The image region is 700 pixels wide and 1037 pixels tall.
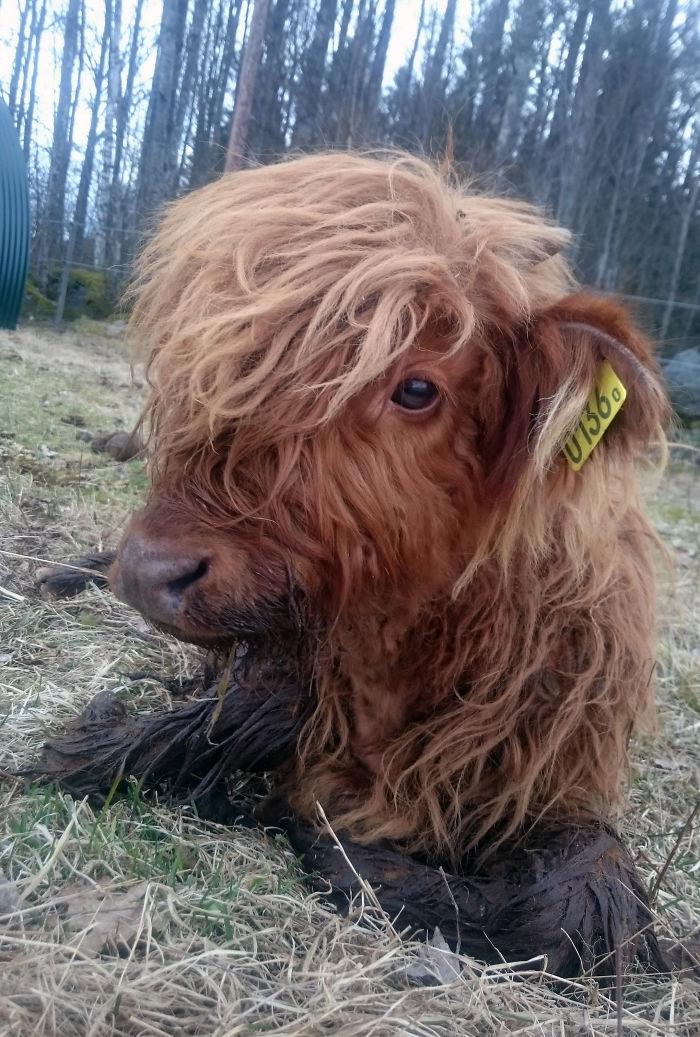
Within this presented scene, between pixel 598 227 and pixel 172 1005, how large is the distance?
250 inches

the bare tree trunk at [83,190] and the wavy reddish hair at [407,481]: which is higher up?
the bare tree trunk at [83,190]

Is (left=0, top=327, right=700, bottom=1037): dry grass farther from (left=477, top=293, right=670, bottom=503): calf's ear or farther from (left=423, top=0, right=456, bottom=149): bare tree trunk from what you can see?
(left=423, top=0, right=456, bottom=149): bare tree trunk

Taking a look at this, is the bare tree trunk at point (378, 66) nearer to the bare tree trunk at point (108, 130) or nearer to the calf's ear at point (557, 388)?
the bare tree trunk at point (108, 130)

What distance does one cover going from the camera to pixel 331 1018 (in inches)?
52.2

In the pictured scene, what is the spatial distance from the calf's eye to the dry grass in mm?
986

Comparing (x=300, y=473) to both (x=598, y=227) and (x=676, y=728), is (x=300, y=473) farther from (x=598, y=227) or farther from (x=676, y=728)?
(x=598, y=227)

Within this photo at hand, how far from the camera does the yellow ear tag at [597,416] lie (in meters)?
1.56

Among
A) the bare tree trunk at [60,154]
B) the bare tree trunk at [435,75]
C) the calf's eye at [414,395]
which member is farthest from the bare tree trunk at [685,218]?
the calf's eye at [414,395]

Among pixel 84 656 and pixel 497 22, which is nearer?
pixel 84 656

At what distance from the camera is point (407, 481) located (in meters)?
1.57

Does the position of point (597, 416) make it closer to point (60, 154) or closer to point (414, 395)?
point (414, 395)

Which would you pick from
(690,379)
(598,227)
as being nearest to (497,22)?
(598,227)

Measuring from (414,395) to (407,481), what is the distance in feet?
0.55

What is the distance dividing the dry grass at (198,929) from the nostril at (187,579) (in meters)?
0.56
